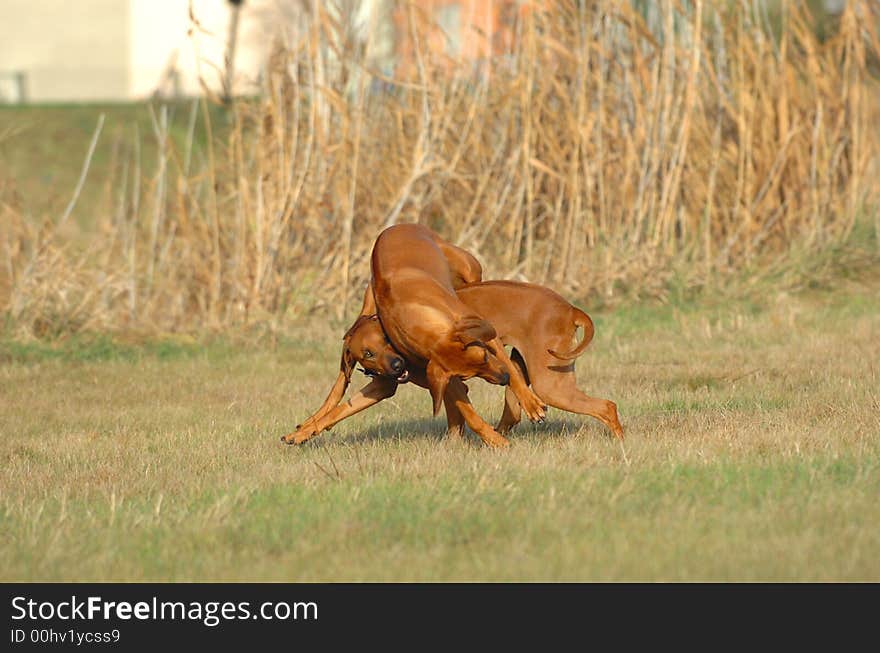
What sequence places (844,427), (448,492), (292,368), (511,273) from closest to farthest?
1. (448,492)
2. (844,427)
3. (292,368)
4. (511,273)

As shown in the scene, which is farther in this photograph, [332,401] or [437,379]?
[332,401]

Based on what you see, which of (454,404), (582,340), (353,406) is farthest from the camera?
(454,404)

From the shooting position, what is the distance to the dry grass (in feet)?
31.7

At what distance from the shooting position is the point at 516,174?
410 inches

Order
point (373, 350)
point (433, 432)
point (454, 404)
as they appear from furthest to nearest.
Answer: point (433, 432), point (454, 404), point (373, 350)

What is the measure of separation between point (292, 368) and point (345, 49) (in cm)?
256

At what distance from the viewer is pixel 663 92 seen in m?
10.4

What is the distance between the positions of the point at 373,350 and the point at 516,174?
17.8ft

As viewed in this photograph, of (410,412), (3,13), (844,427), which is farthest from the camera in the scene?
(3,13)

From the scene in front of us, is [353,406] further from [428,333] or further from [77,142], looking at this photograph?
[77,142]

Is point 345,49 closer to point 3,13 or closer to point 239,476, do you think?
point 239,476

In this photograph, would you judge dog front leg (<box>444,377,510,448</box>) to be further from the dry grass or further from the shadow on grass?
the dry grass

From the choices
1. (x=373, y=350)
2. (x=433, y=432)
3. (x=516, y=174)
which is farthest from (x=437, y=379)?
(x=516, y=174)

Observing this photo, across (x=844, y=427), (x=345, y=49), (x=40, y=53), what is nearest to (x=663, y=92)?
(x=345, y=49)
